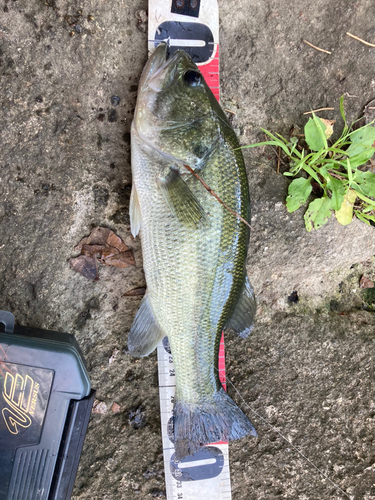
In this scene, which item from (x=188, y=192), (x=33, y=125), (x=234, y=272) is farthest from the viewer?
Result: (x=33, y=125)

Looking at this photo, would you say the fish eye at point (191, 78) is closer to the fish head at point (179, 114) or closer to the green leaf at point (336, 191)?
the fish head at point (179, 114)

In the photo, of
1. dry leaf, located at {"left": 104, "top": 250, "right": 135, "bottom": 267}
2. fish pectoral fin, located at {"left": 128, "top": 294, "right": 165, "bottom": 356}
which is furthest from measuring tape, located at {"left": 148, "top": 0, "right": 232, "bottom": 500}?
dry leaf, located at {"left": 104, "top": 250, "right": 135, "bottom": 267}

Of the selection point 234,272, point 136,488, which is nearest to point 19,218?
point 234,272

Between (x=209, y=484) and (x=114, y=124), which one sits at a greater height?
(x=114, y=124)

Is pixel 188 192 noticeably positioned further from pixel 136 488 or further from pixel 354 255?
pixel 136 488

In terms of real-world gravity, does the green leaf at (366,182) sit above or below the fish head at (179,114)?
below

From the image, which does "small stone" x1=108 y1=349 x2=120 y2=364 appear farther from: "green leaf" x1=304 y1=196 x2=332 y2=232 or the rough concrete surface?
"green leaf" x1=304 y1=196 x2=332 y2=232

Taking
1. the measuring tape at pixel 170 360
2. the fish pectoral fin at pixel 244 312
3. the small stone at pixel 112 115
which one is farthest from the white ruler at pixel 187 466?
the small stone at pixel 112 115
